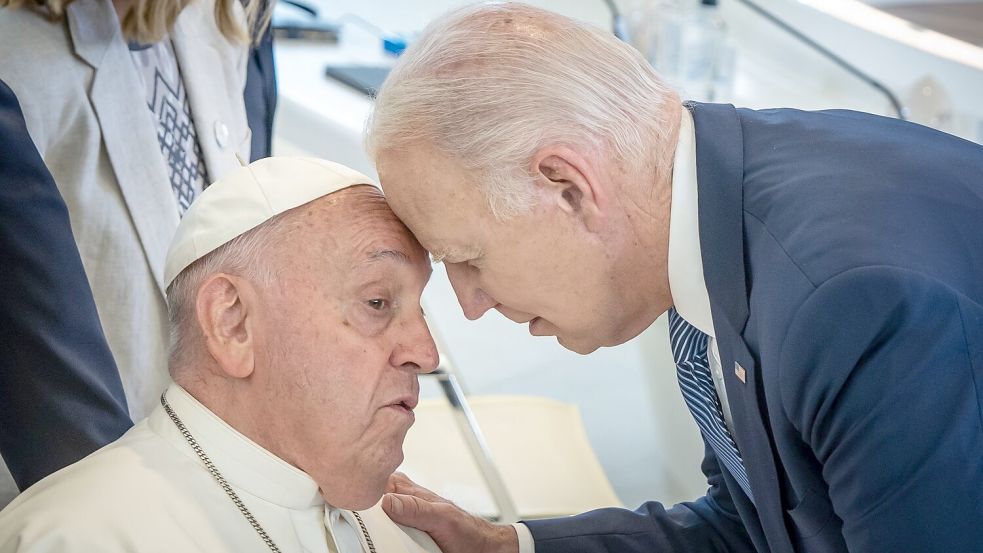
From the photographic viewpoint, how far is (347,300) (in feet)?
5.69

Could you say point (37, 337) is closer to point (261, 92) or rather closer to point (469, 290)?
point (469, 290)

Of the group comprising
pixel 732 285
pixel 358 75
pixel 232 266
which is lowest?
pixel 358 75

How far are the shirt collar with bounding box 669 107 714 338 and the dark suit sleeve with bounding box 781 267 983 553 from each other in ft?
0.90

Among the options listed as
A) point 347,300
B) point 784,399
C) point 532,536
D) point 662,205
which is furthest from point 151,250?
point 784,399

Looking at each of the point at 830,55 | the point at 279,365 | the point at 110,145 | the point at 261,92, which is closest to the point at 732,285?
the point at 279,365

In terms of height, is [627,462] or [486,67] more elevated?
[486,67]

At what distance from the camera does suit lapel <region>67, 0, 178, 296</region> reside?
2199 millimetres

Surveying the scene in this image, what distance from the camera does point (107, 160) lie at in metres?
2.24

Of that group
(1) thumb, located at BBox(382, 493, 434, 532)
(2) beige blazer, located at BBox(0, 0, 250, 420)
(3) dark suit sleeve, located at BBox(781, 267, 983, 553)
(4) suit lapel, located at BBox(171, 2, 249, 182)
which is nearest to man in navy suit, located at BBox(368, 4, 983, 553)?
(3) dark suit sleeve, located at BBox(781, 267, 983, 553)

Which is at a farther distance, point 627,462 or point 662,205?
point 627,462

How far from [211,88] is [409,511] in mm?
Answer: 1072

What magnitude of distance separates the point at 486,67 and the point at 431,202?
207mm

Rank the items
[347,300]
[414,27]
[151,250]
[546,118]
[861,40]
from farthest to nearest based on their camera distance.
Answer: [414,27], [861,40], [151,250], [347,300], [546,118]

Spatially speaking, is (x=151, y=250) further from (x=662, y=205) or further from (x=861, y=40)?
(x=861, y=40)
